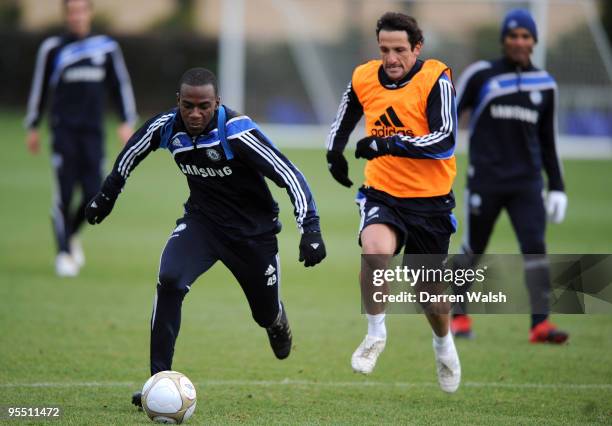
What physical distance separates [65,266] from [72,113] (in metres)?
1.76

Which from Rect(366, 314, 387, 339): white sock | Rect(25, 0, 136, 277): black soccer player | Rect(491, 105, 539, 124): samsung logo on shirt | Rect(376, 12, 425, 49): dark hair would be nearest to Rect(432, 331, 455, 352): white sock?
Rect(366, 314, 387, 339): white sock

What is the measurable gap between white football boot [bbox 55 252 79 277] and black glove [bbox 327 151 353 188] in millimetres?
5468

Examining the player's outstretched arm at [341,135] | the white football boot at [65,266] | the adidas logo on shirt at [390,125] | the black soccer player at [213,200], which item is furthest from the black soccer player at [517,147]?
the white football boot at [65,266]

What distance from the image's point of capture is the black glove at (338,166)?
7305 mm

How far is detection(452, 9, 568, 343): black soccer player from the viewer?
29.3 ft

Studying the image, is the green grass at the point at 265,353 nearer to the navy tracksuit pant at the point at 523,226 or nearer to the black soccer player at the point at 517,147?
the navy tracksuit pant at the point at 523,226

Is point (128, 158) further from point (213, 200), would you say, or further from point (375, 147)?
point (375, 147)

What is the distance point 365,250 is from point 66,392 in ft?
7.22

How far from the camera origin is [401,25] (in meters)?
6.70

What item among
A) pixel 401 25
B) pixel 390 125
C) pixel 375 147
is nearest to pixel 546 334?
pixel 390 125

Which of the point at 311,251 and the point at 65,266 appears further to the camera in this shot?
the point at 65,266

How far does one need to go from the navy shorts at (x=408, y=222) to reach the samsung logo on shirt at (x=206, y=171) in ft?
3.34

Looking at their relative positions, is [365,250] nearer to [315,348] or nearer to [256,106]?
[315,348]

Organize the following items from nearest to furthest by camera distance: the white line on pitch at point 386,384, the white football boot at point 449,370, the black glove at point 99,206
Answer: the black glove at point 99,206, the white football boot at point 449,370, the white line on pitch at point 386,384
